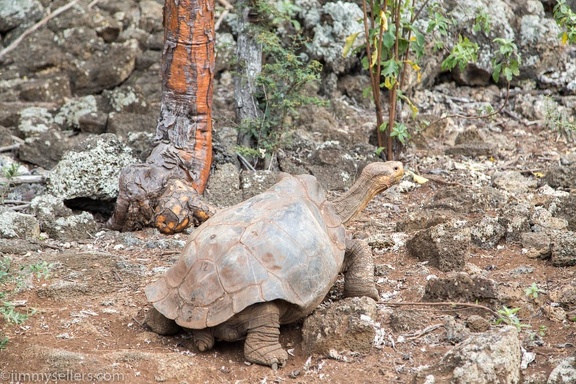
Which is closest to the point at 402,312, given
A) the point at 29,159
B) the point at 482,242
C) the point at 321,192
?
the point at 321,192

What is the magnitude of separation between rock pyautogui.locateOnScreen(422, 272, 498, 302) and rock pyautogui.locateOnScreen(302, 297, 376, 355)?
1.80 feet

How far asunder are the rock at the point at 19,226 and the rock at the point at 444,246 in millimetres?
3150

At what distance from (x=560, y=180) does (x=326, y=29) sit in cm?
403

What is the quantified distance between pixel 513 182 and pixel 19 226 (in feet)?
15.3

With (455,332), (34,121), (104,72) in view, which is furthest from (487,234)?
(104,72)

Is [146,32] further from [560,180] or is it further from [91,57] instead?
[560,180]

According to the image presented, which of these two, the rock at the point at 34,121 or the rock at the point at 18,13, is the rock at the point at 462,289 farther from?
the rock at the point at 18,13

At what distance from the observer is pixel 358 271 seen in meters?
4.84

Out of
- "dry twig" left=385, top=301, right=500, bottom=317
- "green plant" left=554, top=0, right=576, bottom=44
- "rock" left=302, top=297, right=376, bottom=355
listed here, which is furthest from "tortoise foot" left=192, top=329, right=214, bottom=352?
"green plant" left=554, top=0, right=576, bottom=44

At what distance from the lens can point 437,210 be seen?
642 centimetres

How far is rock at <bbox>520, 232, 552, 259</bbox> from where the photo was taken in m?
5.28

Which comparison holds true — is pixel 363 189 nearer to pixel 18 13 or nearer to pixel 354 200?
pixel 354 200

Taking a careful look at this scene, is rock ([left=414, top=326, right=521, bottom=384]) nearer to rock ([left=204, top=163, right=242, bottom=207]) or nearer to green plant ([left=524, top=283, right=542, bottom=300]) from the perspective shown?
green plant ([left=524, top=283, right=542, bottom=300])

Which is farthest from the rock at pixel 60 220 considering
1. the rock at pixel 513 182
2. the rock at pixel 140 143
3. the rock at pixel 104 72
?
the rock at pixel 513 182
